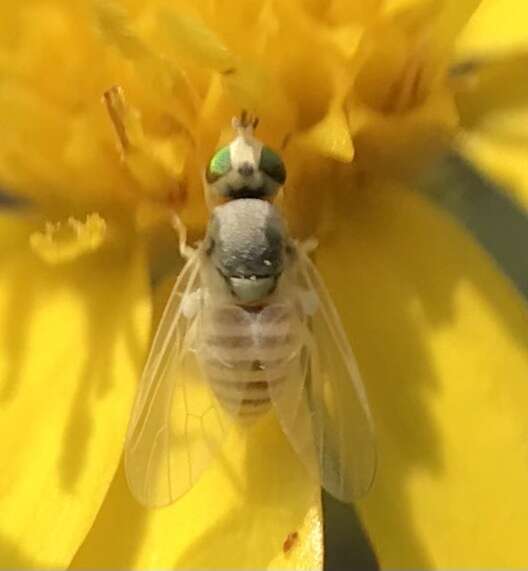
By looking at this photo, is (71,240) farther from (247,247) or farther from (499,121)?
(499,121)

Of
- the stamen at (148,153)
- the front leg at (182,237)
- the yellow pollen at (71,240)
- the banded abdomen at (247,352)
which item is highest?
the stamen at (148,153)

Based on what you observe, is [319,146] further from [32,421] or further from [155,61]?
[32,421]

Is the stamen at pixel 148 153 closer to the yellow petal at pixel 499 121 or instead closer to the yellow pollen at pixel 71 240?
the yellow pollen at pixel 71 240

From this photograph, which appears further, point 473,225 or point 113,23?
point 473,225

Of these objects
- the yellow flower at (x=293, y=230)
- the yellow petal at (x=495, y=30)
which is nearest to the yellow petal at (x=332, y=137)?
the yellow flower at (x=293, y=230)

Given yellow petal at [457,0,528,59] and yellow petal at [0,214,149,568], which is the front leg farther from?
yellow petal at [457,0,528,59]

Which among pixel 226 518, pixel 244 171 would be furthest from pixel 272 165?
pixel 226 518

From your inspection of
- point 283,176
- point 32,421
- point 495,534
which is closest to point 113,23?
point 283,176
